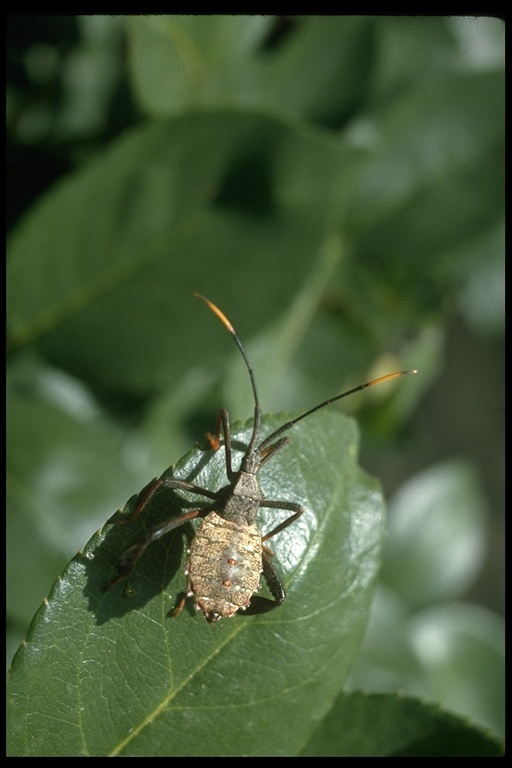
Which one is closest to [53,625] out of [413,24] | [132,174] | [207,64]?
[132,174]

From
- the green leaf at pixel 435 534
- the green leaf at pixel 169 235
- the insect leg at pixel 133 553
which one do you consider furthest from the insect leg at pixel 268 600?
the green leaf at pixel 435 534

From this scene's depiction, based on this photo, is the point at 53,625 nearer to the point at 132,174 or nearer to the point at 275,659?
the point at 275,659

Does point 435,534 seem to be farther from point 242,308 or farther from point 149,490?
point 149,490

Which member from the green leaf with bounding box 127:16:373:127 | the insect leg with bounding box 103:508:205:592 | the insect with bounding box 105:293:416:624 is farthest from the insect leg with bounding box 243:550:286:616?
the green leaf with bounding box 127:16:373:127

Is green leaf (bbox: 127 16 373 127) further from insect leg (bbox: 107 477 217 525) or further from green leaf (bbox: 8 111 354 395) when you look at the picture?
insect leg (bbox: 107 477 217 525)

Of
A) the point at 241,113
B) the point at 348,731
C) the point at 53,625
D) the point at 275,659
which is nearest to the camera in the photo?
the point at 53,625
